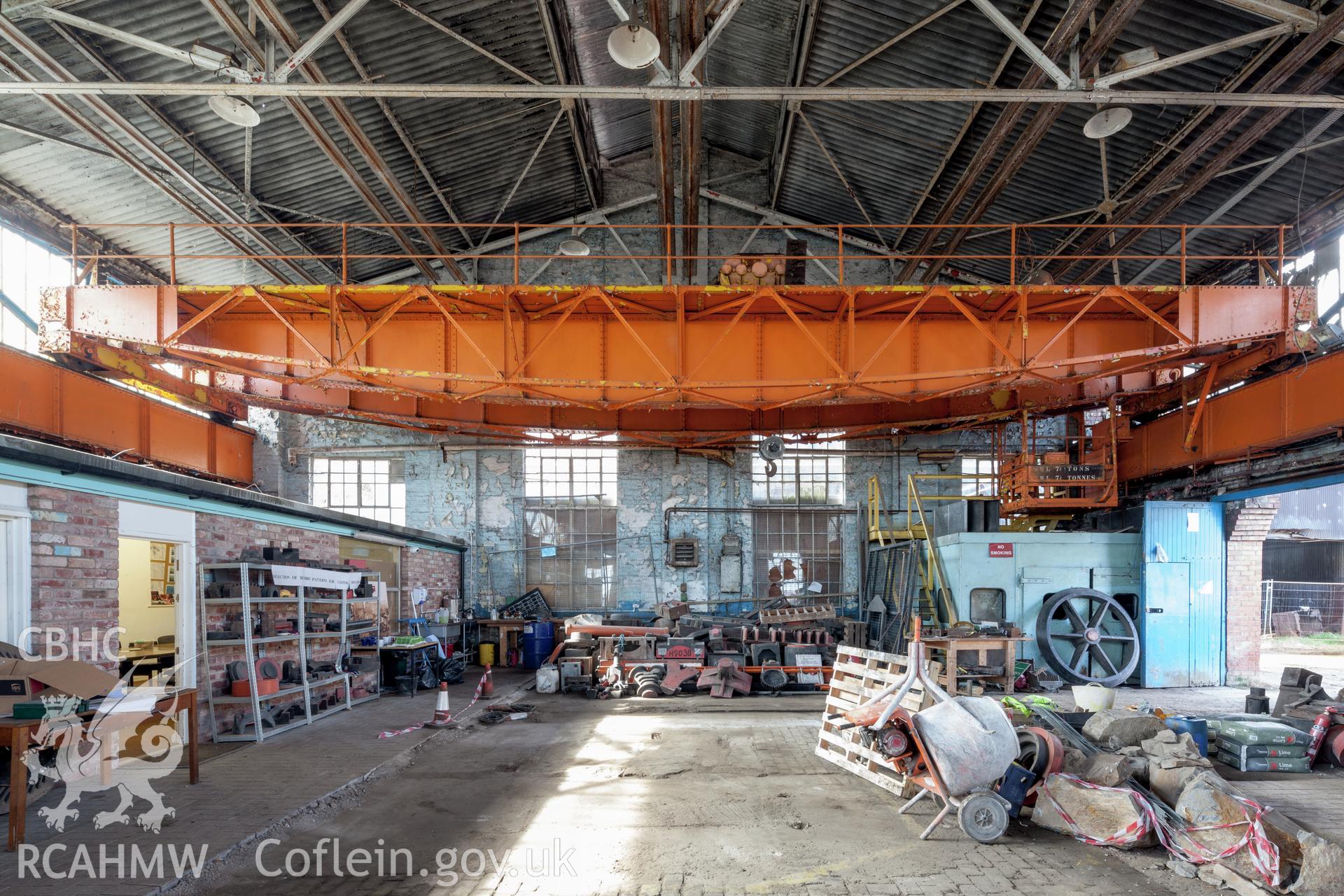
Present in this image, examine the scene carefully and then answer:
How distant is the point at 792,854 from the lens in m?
6.10

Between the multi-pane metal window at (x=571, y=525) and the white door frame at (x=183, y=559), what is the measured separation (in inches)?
438

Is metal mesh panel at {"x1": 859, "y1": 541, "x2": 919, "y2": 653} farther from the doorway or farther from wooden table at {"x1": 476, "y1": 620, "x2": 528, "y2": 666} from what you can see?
the doorway

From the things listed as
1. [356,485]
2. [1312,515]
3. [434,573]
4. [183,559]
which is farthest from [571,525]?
[1312,515]

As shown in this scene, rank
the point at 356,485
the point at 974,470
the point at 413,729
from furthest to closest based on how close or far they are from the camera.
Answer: the point at 356,485 < the point at 974,470 < the point at 413,729

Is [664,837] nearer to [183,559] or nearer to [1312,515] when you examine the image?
[183,559]

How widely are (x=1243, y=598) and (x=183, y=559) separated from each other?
17702mm

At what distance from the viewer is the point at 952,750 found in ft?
21.7

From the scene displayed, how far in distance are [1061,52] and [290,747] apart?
516 inches

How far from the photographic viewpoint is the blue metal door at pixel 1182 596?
14.1m

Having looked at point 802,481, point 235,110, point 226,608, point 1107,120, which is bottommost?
point 226,608

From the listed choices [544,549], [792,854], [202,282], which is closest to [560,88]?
[792,854]

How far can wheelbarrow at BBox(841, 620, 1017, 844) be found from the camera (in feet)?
21.1

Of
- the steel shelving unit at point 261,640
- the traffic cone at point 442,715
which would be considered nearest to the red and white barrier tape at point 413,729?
the traffic cone at point 442,715

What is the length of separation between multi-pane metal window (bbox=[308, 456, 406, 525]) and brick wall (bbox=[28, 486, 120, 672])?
12310 mm
